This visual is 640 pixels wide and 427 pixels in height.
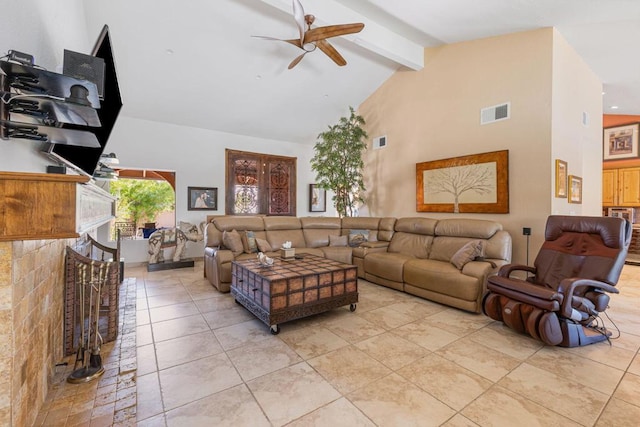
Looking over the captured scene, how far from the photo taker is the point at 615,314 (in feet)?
10.4

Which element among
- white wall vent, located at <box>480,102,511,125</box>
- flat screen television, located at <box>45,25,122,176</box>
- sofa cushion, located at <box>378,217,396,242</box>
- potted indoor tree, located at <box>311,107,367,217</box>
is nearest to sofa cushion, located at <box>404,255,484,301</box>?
sofa cushion, located at <box>378,217,396,242</box>

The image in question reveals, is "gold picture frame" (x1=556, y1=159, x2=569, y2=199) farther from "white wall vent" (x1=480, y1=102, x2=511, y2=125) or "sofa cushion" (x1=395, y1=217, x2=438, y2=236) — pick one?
"sofa cushion" (x1=395, y1=217, x2=438, y2=236)

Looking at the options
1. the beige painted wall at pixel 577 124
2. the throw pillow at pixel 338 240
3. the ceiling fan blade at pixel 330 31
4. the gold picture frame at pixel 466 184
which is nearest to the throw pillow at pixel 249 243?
the throw pillow at pixel 338 240

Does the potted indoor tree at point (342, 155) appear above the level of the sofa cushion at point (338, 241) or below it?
above

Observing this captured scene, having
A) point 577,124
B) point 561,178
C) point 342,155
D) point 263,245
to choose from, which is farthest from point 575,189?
point 263,245

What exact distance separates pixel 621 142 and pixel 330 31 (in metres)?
7.80

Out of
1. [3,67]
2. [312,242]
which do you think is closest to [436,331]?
[312,242]

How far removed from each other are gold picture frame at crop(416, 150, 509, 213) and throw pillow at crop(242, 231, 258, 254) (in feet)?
10.2

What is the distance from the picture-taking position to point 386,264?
161 inches

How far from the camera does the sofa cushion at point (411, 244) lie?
435 centimetres

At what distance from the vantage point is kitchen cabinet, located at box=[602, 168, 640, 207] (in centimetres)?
662

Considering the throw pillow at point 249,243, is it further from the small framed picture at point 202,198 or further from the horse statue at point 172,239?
the small framed picture at point 202,198

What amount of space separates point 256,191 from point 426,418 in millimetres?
6032

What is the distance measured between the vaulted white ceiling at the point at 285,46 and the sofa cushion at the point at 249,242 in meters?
2.81
